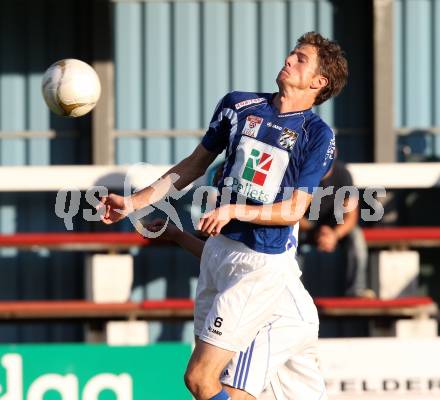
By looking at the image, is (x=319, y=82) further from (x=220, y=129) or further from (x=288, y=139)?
(x=220, y=129)

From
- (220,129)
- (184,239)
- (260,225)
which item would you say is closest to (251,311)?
(260,225)

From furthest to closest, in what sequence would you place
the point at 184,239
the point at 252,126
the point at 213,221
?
the point at 184,239 < the point at 252,126 < the point at 213,221

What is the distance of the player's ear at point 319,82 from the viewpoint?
5.12m

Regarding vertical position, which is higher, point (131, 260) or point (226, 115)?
point (226, 115)

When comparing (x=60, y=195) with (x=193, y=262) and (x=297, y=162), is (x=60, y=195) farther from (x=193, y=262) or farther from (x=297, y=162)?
(x=297, y=162)

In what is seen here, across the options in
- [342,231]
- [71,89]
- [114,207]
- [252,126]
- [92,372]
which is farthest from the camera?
[342,231]

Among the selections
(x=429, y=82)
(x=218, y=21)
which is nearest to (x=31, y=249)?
(x=218, y=21)

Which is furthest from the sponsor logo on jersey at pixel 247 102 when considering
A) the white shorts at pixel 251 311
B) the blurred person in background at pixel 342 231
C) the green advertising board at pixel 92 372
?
the blurred person in background at pixel 342 231

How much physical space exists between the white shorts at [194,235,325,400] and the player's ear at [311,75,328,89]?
0.71m

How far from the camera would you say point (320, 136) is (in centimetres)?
505

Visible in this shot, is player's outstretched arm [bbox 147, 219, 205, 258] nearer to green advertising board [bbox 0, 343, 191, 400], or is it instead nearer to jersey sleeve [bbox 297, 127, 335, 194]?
jersey sleeve [bbox 297, 127, 335, 194]

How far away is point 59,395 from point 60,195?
2.71m

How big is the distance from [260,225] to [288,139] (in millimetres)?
370

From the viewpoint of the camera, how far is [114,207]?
4.98m
